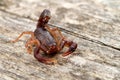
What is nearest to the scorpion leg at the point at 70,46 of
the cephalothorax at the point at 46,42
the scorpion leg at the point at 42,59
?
the cephalothorax at the point at 46,42

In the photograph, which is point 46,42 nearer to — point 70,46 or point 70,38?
point 70,46

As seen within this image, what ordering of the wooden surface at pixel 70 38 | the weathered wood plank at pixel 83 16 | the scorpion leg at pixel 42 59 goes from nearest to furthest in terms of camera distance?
the wooden surface at pixel 70 38 < the scorpion leg at pixel 42 59 < the weathered wood plank at pixel 83 16

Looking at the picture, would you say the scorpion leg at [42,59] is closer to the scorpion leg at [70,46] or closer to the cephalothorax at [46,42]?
the cephalothorax at [46,42]

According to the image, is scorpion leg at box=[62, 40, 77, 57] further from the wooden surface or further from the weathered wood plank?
the weathered wood plank

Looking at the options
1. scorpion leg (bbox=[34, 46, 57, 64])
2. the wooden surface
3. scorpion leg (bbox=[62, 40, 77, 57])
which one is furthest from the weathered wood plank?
scorpion leg (bbox=[34, 46, 57, 64])

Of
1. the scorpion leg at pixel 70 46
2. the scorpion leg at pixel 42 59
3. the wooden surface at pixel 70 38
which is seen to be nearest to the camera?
the wooden surface at pixel 70 38
